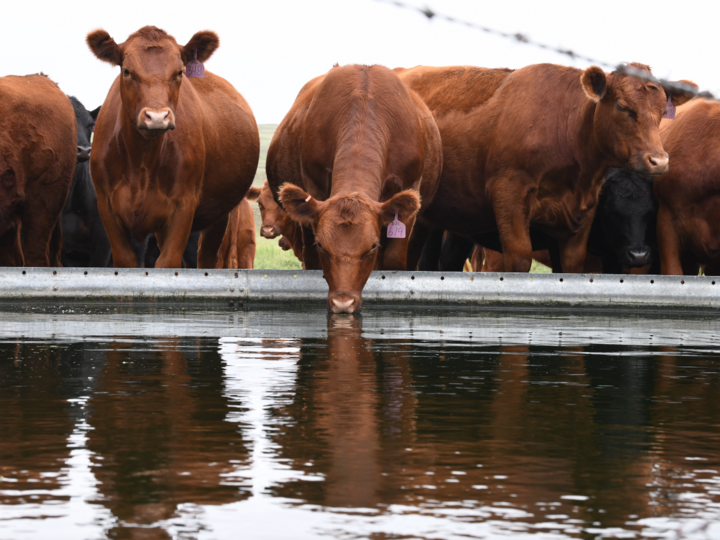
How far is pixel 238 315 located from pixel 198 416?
4948 millimetres

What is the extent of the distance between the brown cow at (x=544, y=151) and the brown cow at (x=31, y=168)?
400cm

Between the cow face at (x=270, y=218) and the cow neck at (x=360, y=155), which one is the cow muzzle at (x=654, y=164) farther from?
the cow face at (x=270, y=218)

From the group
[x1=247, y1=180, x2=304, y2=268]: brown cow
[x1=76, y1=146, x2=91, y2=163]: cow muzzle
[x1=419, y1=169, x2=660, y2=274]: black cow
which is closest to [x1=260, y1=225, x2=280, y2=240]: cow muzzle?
[x1=247, y1=180, x2=304, y2=268]: brown cow

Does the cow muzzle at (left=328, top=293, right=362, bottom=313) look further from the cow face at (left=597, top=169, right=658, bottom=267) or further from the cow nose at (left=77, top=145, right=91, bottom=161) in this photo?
the cow nose at (left=77, top=145, right=91, bottom=161)

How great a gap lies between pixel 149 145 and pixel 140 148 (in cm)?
9

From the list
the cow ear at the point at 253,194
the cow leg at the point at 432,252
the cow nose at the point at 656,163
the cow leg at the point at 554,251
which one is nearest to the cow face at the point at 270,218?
the cow ear at the point at 253,194

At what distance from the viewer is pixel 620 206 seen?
40.9 feet

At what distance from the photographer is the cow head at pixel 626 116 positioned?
35.9 feet

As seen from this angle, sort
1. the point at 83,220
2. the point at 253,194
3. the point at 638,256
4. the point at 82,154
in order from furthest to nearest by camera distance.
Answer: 1. the point at 253,194
2. the point at 83,220
3. the point at 82,154
4. the point at 638,256

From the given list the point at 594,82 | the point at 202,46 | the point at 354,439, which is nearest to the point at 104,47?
the point at 202,46

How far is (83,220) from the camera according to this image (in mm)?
13859

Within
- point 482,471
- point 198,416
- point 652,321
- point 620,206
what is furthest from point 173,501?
point 620,206

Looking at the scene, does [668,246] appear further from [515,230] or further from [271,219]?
[271,219]

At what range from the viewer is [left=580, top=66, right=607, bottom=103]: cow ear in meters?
11.1
